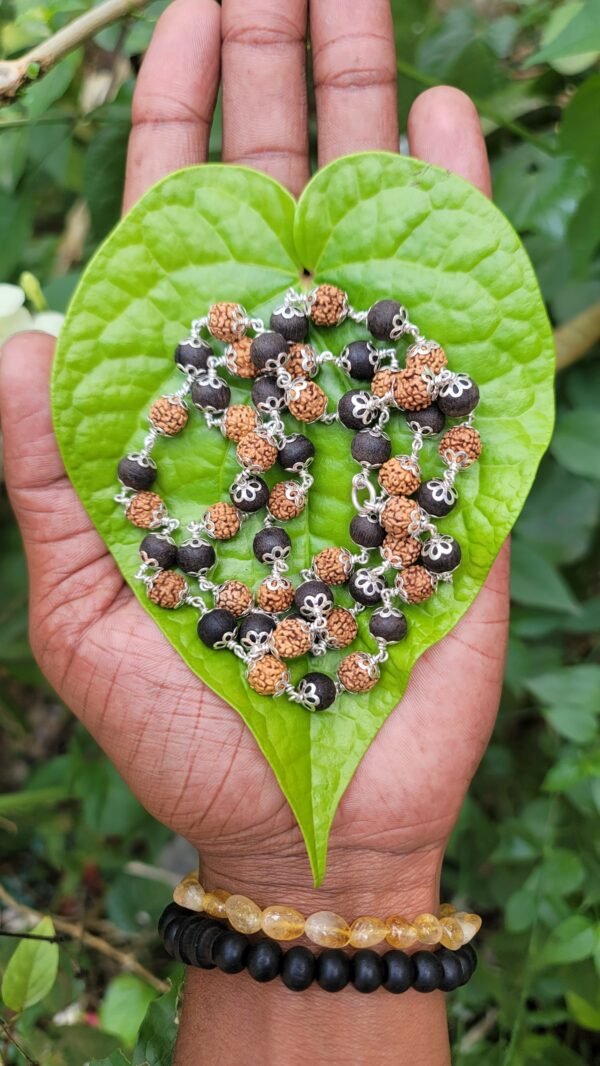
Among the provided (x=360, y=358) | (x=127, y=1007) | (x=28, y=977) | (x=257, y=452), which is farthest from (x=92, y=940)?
(x=360, y=358)

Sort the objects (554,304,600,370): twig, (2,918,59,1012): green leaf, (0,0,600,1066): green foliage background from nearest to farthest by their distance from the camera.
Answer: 1. (2,918,59,1012): green leaf
2. (0,0,600,1066): green foliage background
3. (554,304,600,370): twig

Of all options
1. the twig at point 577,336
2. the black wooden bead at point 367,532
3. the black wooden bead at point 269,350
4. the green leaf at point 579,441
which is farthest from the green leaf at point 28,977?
the twig at point 577,336

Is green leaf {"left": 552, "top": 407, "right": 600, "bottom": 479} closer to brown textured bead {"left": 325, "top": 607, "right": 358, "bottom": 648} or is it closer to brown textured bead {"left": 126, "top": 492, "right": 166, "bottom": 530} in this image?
brown textured bead {"left": 325, "top": 607, "right": 358, "bottom": 648}

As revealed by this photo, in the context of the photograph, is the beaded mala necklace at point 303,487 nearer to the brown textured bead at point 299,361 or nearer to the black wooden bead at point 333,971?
the brown textured bead at point 299,361

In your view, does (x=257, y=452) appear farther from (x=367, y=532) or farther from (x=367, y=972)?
(x=367, y=972)

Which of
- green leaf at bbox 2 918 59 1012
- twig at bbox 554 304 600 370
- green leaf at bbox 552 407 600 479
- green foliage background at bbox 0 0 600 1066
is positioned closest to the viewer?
green leaf at bbox 2 918 59 1012

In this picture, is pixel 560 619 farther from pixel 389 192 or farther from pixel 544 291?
pixel 389 192

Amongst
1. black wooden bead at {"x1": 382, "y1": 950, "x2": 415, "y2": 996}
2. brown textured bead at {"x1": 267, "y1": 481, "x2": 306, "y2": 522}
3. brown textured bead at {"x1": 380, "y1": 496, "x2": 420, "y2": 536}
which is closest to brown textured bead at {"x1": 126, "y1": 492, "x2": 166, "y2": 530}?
brown textured bead at {"x1": 267, "y1": 481, "x2": 306, "y2": 522}
